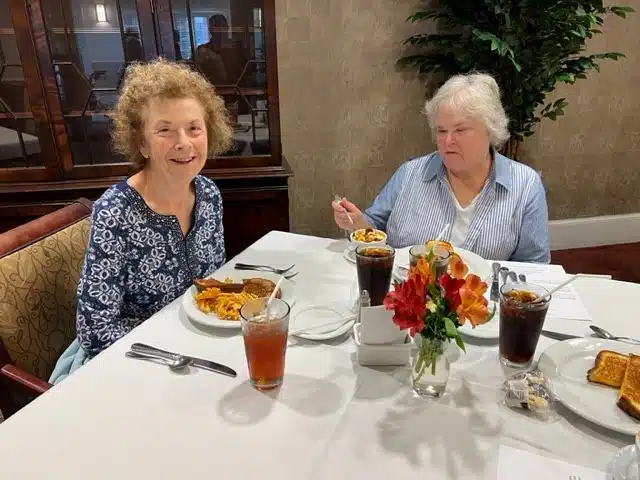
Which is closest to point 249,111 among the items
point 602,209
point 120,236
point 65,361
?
point 120,236

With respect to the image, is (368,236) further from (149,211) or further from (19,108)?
(19,108)

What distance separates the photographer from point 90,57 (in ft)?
7.83

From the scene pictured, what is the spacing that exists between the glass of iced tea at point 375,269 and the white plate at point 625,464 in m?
0.56

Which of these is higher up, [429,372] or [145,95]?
[145,95]

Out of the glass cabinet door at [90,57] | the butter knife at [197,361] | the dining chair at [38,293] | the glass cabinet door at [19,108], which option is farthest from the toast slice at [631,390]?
the glass cabinet door at [19,108]

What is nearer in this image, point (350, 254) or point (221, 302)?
point (221, 302)

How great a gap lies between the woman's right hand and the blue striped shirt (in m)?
0.17

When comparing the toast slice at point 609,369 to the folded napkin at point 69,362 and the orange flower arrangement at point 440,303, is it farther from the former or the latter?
the folded napkin at point 69,362

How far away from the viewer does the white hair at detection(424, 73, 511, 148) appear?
5.68 feet

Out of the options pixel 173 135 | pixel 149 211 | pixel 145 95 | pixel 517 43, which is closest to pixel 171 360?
pixel 149 211

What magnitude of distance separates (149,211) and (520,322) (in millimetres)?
1043

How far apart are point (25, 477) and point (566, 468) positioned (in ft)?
2.85

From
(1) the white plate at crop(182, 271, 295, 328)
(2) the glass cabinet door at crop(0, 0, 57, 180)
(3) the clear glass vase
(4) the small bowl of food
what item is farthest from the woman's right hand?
(2) the glass cabinet door at crop(0, 0, 57, 180)

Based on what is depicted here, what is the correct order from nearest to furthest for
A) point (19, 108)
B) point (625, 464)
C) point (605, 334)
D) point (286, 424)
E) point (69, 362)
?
point (625, 464)
point (286, 424)
point (605, 334)
point (69, 362)
point (19, 108)
